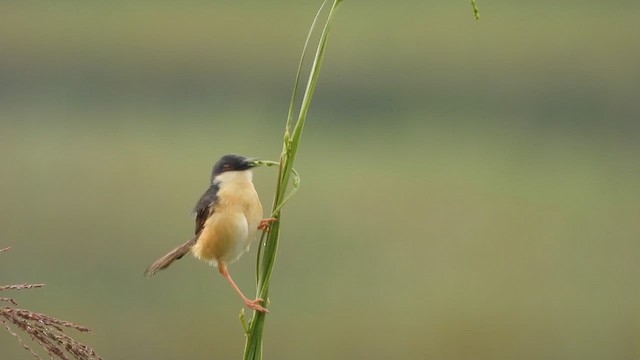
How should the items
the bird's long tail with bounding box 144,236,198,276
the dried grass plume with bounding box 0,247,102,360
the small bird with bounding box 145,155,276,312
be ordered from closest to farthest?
the dried grass plume with bounding box 0,247,102,360, the bird's long tail with bounding box 144,236,198,276, the small bird with bounding box 145,155,276,312

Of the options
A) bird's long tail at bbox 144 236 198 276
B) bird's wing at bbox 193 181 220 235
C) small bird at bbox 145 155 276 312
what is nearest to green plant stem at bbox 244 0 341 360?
bird's long tail at bbox 144 236 198 276

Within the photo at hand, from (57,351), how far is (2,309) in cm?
4

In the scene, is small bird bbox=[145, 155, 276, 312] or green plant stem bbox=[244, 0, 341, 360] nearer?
green plant stem bbox=[244, 0, 341, 360]

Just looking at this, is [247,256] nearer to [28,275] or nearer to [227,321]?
[227,321]

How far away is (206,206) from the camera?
53.2 inches

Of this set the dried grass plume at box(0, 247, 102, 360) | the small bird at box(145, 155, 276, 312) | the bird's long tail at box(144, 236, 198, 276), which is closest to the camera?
the dried grass plume at box(0, 247, 102, 360)

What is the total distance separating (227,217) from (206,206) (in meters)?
0.09

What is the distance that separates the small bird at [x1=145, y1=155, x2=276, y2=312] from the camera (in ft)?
4.11

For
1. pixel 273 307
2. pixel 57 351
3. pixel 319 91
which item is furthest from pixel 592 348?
pixel 57 351

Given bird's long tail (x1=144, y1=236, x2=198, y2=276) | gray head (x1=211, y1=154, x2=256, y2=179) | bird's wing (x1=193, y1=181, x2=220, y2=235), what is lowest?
bird's long tail (x1=144, y1=236, x2=198, y2=276)

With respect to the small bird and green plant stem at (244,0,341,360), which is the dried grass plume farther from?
the small bird

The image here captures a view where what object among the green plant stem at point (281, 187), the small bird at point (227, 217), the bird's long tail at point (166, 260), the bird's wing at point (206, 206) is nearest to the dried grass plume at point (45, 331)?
the green plant stem at point (281, 187)

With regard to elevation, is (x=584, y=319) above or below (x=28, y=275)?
below

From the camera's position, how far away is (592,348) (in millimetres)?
4148
